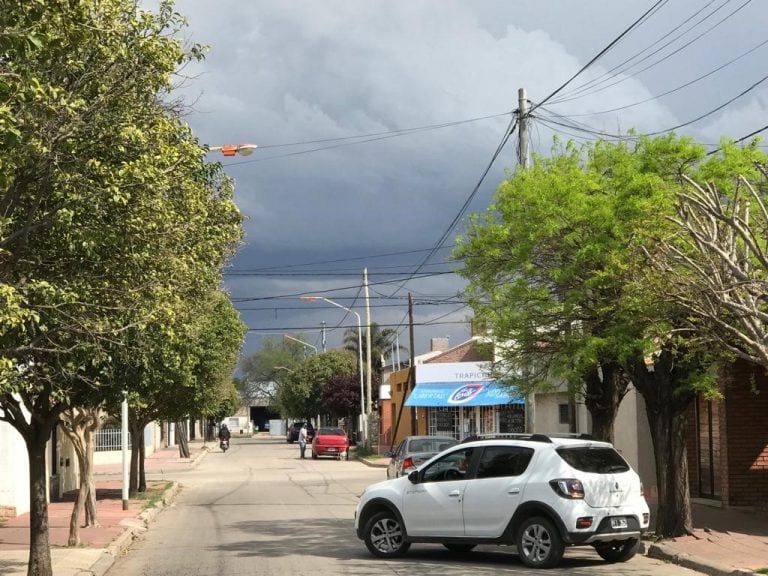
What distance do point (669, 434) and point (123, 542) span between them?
945cm

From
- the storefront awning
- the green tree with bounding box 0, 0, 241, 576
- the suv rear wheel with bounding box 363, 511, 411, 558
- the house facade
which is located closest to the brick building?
the suv rear wheel with bounding box 363, 511, 411, 558

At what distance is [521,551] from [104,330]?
6.44 m

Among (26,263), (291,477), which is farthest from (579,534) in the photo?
(291,477)

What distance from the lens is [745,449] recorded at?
20141 mm

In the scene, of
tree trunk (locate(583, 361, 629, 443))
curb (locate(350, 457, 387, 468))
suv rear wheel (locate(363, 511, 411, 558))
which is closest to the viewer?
suv rear wheel (locate(363, 511, 411, 558))

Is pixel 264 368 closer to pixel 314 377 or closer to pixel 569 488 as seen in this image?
pixel 314 377

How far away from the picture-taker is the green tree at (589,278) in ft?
48.0

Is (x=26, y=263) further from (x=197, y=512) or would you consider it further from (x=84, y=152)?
(x=197, y=512)

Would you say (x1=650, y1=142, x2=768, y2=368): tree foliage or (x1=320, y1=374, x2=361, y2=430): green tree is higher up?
(x1=650, y1=142, x2=768, y2=368): tree foliage

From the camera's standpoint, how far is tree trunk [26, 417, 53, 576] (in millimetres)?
13016

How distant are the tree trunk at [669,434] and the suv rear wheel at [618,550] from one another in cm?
199

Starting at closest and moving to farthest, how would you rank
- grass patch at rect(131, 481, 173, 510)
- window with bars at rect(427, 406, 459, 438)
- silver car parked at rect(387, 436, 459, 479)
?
silver car parked at rect(387, 436, 459, 479), grass patch at rect(131, 481, 173, 510), window with bars at rect(427, 406, 459, 438)

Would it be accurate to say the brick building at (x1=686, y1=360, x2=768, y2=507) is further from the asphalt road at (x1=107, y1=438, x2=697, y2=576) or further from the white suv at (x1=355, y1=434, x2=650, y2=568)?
the white suv at (x1=355, y1=434, x2=650, y2=568)

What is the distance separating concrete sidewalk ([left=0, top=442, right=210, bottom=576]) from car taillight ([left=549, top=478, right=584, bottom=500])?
21.1 ft
